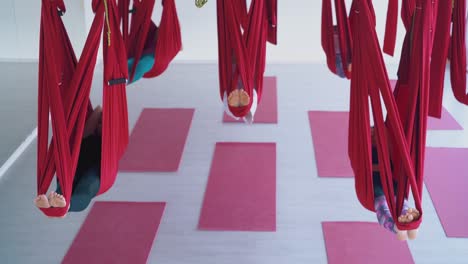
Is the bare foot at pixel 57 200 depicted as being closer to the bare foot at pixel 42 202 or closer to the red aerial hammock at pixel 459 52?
the bare foot at pixel 42 202

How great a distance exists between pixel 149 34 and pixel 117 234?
1.11 m

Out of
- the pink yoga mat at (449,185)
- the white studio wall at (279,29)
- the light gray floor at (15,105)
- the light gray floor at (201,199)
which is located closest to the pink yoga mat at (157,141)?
the light gray floor at (201,199)

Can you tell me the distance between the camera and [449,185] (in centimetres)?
413

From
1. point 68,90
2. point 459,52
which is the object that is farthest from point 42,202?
point 459,52

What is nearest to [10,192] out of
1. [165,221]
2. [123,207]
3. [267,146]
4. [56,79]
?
[123,207]

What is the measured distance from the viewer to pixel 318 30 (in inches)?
238

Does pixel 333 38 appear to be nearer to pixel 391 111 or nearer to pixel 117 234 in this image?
pixel 391 111

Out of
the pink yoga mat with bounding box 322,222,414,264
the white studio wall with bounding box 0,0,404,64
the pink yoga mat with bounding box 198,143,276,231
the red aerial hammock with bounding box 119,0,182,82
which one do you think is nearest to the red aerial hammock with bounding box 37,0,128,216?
the red aerial hammock with bounding box 119,0,182,82

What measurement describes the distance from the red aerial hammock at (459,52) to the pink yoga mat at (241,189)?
1.46 m

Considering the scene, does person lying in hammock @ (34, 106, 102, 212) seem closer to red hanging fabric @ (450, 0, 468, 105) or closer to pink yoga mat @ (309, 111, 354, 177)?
red hanging fabric @ (450, 0, 468, 105)

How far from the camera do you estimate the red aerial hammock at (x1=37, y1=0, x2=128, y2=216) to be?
2248 millimetres

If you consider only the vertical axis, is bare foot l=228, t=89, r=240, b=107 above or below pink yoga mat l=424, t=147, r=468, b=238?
above

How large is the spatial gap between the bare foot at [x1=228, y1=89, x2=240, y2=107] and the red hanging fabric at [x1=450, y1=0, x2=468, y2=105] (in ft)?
2.62

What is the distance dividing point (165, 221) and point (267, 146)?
3.49 feet
